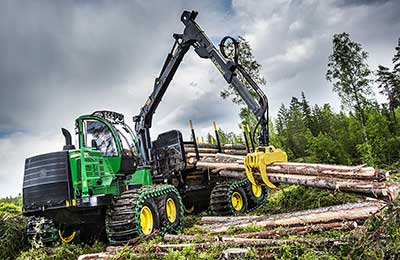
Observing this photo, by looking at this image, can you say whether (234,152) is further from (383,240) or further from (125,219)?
(383,240)

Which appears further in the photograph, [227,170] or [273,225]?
[227,170]

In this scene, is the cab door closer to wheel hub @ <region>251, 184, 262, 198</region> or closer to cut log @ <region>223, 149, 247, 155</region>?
cut log @ <region>223, 149, 247, 155</region>

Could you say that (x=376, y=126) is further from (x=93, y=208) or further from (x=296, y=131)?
(x=93, y=208)

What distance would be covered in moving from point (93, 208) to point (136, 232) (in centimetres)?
94

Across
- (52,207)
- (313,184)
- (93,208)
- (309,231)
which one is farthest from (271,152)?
(52,207)

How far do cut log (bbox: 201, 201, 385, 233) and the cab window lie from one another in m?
2.75

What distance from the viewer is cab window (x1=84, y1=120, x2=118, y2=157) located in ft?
23.3

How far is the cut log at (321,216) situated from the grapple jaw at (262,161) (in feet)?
2.92

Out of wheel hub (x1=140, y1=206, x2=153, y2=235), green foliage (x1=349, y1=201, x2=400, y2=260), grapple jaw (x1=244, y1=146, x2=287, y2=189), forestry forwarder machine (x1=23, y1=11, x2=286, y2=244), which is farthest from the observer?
grapple jaw (x1=244, y1=146, x2=287, y2=189)

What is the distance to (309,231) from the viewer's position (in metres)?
4.74

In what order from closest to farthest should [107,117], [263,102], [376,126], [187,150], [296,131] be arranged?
[107,117] → [263,102] → [187,150] → [376,126] → [296,131]

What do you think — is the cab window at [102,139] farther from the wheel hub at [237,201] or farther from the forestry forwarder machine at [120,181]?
the wheel hub at [237,201]

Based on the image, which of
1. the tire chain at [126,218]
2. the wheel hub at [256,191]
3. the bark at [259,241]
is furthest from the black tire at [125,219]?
the wheel hub at [256,191]

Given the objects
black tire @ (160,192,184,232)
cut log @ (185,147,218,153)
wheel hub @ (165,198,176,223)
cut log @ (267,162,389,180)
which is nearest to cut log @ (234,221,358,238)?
cut log @ (267,162,389,180)
